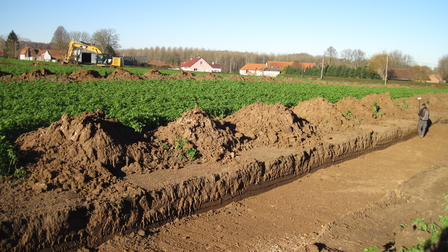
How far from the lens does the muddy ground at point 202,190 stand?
5.18m

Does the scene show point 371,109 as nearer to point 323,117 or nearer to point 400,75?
point 323,117

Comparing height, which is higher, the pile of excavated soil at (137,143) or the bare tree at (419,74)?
the bare tree at (419,74)

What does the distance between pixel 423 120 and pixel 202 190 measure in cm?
1404

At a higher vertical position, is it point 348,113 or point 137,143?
point 348,113

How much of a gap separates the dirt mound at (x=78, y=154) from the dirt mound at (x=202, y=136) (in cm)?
87

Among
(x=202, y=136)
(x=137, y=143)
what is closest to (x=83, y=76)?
(x=202, y=136)

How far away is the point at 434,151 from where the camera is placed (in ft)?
45.4

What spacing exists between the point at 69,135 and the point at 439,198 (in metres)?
8.53

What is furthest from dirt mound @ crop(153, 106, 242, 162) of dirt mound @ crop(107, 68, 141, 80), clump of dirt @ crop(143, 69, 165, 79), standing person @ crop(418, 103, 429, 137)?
clump of dirt @ crop(143, 69, 165, 79)

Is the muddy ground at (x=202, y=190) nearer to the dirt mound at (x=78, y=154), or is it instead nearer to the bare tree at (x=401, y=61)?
the dirt mound at (x=78, y=154)

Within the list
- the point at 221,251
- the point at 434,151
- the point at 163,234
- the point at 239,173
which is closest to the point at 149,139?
the point at 239,173

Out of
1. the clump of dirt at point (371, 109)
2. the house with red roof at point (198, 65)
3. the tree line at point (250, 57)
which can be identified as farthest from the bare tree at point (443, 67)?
the clump of dirt at point (371, 109)

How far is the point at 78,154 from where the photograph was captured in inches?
259

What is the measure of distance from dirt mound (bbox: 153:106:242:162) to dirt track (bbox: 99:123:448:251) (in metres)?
1.50
